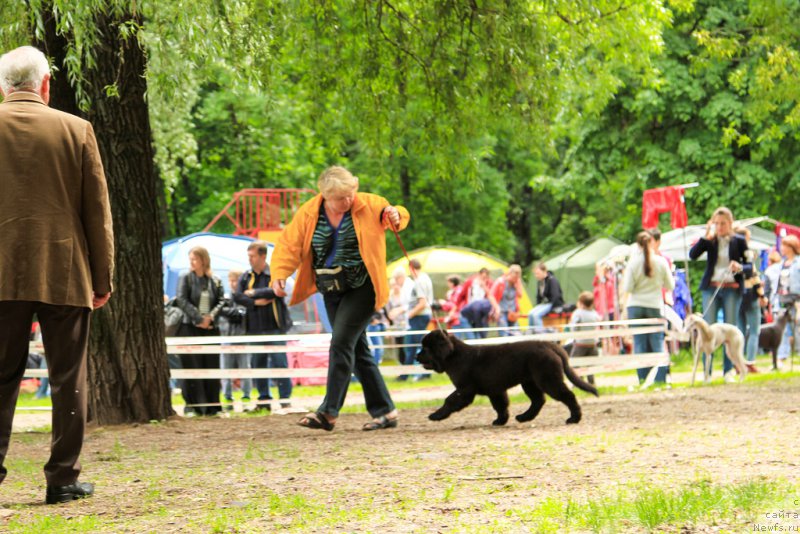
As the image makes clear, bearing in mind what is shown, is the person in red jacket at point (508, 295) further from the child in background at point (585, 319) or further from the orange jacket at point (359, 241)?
the orange jacket at point (359, 241)

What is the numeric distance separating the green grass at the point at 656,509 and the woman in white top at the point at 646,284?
24.7 ft

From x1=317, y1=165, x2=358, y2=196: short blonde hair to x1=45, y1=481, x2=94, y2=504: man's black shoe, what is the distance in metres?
3.29

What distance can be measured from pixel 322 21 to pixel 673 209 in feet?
32.2

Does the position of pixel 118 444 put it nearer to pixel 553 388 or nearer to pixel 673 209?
pixel 553 388

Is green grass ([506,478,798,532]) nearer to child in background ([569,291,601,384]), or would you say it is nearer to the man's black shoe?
the man's black shoe

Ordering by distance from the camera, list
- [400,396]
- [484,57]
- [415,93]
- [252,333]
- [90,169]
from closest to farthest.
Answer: [90,169]
[484,57]
[415,93]
[252,333]
[400,396]

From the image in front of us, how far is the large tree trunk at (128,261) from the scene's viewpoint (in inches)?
358

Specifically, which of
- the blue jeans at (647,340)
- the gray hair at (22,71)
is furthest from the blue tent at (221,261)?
the gray hair at (22,71)

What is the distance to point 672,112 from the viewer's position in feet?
83.0

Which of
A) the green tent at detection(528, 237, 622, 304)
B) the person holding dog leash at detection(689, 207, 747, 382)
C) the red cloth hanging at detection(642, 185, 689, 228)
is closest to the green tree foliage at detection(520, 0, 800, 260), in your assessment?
the green tent at detection(528, 237, 622, 304)

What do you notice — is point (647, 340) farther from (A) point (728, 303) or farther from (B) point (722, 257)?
(B) point (722, 257)

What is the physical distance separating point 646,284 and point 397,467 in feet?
22.7

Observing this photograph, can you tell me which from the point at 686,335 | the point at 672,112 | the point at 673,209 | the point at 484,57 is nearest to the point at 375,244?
the point at 484,57

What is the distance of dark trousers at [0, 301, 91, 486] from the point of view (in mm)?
5320
